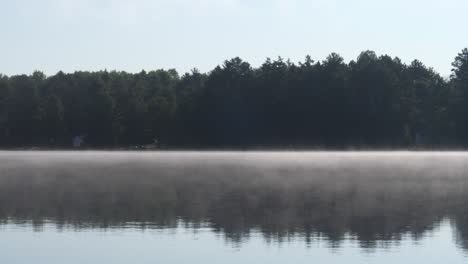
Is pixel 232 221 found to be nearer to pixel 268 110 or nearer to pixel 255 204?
pixel 255 204

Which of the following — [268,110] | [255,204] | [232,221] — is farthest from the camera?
[268,110]

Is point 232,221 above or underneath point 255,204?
underneath

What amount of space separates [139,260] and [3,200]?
62.0 feet

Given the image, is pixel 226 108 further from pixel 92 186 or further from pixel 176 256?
pixel 176 256

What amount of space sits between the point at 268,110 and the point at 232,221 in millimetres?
120514

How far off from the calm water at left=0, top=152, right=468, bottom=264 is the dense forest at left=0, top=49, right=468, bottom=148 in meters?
92.5

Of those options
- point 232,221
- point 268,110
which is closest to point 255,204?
point 232,221

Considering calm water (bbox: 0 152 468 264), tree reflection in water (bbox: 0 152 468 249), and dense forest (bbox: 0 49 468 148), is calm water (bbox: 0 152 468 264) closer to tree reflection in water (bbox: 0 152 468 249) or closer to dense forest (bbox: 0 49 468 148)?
tree reflection in water (bbox: 0 152 468 249)

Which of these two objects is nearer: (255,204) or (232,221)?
(232,221)

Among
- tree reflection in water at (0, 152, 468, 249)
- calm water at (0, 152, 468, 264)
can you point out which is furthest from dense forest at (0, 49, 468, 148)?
calm water at (0, 152, 468, 264)

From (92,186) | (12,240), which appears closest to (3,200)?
(92,186)

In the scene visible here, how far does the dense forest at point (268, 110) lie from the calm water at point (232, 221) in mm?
92549

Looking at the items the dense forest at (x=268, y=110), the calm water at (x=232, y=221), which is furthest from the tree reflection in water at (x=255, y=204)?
the dense forest at (x=268, y=110)

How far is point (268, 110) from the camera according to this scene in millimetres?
154125
